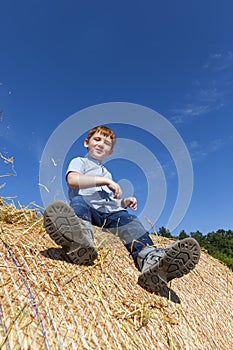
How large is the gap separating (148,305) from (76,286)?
17.3 inches

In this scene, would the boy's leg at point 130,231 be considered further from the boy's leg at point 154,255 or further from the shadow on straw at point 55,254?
the shadow on straw at point 55,254

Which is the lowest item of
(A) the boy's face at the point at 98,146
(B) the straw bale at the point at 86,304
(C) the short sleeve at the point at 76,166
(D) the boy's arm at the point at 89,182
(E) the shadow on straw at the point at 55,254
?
(B) the straw bale at the point at 86,304

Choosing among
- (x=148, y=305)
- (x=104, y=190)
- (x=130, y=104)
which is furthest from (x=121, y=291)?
(x=130, y=104)

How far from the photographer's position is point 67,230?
191 centimetres

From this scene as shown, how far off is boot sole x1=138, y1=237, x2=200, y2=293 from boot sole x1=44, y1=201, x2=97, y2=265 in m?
0.38

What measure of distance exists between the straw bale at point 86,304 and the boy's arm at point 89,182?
35cm

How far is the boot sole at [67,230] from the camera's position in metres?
1.89

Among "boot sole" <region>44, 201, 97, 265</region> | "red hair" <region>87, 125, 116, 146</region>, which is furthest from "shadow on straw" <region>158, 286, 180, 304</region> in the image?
"red hair" <region>87, 125, 116, 146</region>

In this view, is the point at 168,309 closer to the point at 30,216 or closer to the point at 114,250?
the point at 114,250

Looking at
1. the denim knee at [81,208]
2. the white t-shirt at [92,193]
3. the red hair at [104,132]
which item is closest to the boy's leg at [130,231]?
the white t-shirt at [92,193]

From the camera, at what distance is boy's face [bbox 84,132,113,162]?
10.7 ft

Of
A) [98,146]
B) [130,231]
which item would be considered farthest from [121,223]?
[98,146]

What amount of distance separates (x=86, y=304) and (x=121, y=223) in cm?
104

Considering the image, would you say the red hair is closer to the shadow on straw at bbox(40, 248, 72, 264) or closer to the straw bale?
the straw bale
